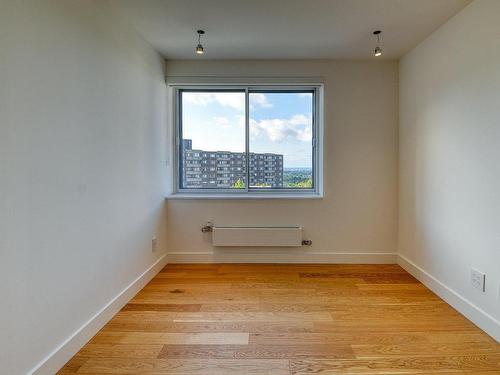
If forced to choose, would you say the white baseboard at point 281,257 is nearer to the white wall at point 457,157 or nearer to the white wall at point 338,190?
the white wall at point 338,190

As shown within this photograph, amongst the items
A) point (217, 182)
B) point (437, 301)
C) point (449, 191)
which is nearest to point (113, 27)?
point (217, 182)

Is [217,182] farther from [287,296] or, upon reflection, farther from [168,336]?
[168,336]

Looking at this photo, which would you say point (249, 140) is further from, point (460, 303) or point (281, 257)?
point (460, 303)

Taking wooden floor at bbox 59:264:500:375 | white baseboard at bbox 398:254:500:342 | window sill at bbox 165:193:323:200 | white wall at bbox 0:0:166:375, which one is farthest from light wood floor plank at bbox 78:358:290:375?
window sill at bbox 165:193:323:200

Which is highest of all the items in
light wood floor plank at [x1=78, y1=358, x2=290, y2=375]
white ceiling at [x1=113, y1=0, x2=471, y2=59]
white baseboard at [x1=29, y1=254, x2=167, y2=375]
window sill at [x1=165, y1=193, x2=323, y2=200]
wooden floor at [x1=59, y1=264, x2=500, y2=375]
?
white ceiling at [x1=113, y1=0, x2=471, y2=59]

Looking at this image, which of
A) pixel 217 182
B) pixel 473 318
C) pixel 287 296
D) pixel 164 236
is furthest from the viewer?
pixel 217 182

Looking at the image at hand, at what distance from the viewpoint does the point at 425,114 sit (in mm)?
2619

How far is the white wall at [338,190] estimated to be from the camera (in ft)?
10.3

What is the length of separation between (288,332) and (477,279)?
4.72 feet

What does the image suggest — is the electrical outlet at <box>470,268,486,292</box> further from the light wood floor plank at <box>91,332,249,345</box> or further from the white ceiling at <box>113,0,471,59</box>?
the white ceiling at <box>113,0,471,59</box>

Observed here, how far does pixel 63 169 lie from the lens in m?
1.59

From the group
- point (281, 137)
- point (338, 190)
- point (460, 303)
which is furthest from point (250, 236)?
point (460, 303)

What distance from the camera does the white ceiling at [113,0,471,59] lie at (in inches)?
82.4

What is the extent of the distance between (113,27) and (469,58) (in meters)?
2.74
